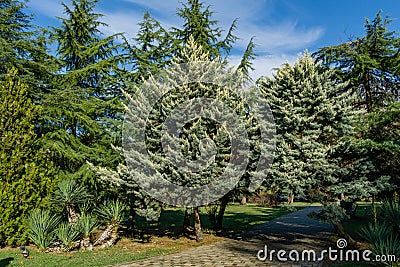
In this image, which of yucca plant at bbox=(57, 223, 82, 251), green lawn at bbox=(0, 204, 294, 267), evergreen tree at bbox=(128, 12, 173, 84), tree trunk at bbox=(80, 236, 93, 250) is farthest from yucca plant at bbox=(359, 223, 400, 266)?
evergreen tree at bbox=(128, 12, 173, 84)

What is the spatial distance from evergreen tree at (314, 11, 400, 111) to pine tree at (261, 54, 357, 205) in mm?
1623

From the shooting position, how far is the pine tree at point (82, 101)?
37.9 feet

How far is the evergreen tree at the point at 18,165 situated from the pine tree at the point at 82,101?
44.5 inches

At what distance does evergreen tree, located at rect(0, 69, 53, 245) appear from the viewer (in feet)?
29.5

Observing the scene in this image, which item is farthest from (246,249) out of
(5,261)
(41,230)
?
(5,261)

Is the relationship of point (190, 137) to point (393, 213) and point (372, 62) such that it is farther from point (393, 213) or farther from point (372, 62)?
point (372, 62)

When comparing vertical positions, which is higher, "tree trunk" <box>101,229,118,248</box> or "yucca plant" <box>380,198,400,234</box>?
"yucca plant" <box>380,198,400,234</box>

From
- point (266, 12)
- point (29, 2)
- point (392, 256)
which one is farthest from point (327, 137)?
point (29, 2)

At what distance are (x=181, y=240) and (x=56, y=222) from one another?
4.14m

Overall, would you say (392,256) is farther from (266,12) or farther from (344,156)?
(266,12)

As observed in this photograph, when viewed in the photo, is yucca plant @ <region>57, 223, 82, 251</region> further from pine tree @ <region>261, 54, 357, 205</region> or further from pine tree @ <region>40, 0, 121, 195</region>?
pine tree @ <region>261, 54, 357, 205</region>

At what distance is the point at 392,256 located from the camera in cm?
526

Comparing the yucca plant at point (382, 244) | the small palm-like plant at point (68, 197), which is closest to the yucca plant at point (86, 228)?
the small palm-like plant at point (68, 197)

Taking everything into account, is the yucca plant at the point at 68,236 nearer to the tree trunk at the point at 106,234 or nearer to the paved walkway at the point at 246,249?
the tree trunk at the point at 106,234
